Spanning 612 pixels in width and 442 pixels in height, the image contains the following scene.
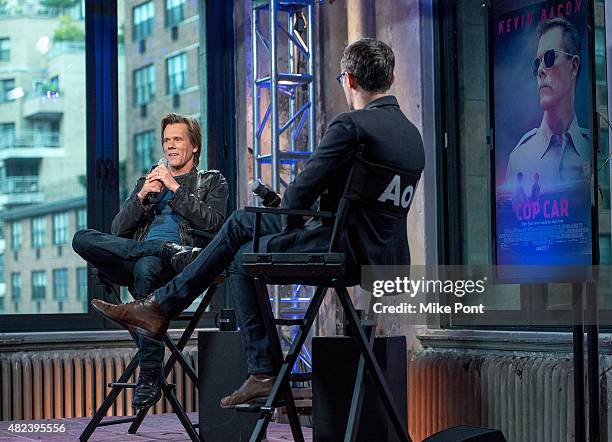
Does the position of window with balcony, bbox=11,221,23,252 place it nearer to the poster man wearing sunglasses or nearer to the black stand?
the poster man wearing sunglasses

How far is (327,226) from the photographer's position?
3.77 m

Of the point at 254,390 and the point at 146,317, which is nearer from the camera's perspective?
the point at 254,390

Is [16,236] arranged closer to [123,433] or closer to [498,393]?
[123,433]

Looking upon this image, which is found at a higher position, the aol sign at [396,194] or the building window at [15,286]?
the aol sign at [396,194]

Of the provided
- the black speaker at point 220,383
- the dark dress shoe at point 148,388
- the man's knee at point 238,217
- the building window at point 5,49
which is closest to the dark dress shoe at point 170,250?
the black speaker at point 220,383

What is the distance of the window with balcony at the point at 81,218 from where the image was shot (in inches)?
252

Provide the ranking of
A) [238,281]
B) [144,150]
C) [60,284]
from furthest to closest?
[144,150]
[60,284]
[238,281]

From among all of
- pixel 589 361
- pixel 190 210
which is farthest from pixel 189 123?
pixel 589 361

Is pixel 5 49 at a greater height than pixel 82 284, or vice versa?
pixel 5 49

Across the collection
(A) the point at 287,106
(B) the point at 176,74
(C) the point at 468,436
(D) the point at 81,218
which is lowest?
(C) the point at 468,436

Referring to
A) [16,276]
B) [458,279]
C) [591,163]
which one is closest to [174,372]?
[16,276]

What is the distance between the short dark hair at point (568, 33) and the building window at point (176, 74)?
101 inches

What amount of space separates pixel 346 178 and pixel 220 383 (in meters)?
1.26

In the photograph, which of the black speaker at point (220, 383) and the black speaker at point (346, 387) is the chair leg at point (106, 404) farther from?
the black speaker at point (346, 387)
